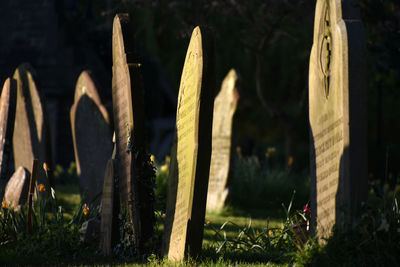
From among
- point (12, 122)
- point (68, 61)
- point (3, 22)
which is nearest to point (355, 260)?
point (12, 122)

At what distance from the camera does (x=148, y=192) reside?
5664 millimetres

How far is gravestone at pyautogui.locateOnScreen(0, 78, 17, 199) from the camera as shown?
6.99 meters

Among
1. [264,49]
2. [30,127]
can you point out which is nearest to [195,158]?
[30,127]

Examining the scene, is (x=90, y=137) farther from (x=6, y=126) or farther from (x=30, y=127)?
(x=6, y=126)

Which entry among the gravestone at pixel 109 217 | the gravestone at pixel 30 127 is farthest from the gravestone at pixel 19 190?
the gravestone at pixel 109 217

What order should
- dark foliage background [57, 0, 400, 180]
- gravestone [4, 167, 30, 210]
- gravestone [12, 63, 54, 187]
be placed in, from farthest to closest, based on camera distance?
dark foliage background [57, 0, 400, 180] < gravestone [12, 63, 54, 187] < gravestone [4, 167, 30, 210]

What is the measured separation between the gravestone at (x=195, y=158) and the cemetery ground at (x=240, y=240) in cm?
18

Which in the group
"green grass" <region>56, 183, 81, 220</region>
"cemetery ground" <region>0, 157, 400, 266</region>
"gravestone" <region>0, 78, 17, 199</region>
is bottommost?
"green grass" <region>56, 183, 81, 220</region>

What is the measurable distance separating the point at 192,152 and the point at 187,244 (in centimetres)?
71

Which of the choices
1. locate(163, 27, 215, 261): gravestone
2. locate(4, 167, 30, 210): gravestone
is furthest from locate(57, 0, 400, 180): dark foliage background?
locate(4, 167, 30, 210): gravestone

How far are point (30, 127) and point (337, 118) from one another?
4.95 meters

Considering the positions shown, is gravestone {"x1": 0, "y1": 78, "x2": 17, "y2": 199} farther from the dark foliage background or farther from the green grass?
the dark foliage background

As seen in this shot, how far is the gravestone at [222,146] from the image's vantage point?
9.09m

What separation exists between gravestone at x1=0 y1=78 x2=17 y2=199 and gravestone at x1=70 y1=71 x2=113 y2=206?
0.95 metres
